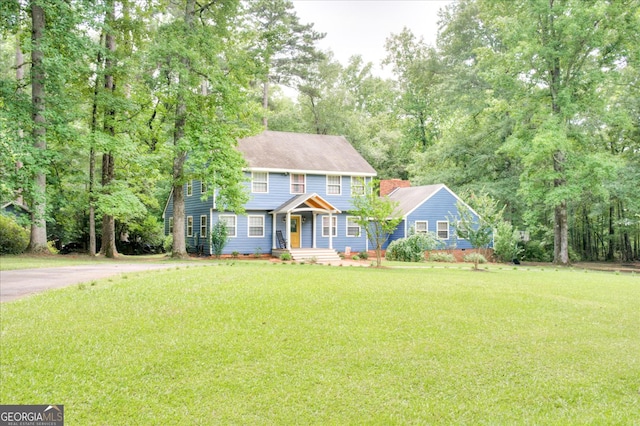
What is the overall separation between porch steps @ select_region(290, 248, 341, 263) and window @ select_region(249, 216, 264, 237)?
254cm

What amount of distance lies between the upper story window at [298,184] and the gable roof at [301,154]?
0.49 metres

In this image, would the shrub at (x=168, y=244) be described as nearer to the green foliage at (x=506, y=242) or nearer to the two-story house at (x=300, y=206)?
the two-story house at (x=300, y=206)

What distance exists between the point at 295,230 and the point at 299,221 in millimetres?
597

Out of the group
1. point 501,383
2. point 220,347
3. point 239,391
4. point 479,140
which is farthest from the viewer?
point 479,140

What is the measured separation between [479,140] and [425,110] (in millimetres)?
11983

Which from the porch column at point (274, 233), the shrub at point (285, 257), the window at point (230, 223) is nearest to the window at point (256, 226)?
the porch column at point (274, 233)

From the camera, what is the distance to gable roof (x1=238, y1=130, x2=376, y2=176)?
26.7 m

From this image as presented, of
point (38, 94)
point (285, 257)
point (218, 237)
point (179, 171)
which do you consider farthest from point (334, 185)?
point (38, 94)

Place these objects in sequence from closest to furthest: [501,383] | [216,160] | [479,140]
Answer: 1. [501,383]
2. [216,160]
3. [479,140]

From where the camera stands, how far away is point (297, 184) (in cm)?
2730

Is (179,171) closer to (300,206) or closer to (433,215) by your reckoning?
(300,206)

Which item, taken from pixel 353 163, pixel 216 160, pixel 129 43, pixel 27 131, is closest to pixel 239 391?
pixel 216 160

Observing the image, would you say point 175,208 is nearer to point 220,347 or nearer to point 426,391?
point 220,347

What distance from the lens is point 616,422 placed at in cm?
495
